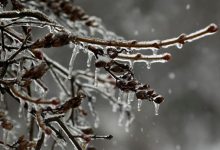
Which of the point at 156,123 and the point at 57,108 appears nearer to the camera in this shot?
the point at 57,108

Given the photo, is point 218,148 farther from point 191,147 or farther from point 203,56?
point 203,56

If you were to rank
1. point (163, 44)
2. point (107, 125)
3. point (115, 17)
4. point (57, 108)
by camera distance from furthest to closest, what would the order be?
point (115, 17), point (107, 125), point (57, 108), point (163, 44)

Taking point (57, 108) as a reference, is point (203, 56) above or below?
above

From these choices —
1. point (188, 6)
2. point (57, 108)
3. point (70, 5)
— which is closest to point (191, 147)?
point (188, 6)

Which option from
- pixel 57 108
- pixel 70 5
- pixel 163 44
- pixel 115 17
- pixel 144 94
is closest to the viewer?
pixel 163 44

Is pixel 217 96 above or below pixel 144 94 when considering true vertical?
above

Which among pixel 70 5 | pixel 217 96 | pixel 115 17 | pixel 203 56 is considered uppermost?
pixel 115 17

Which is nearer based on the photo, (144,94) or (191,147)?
(144,94)

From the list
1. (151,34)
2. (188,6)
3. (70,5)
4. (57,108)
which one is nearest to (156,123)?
(151,34)

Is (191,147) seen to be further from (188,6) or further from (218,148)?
(188,6)
